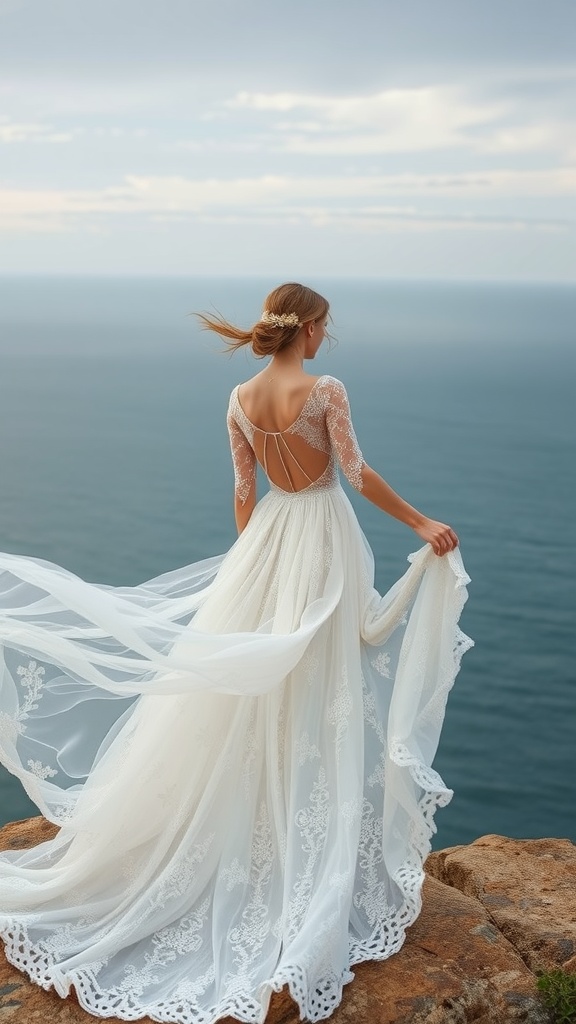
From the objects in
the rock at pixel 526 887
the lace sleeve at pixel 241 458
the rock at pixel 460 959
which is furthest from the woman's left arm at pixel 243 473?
the rock at pixel 526 887

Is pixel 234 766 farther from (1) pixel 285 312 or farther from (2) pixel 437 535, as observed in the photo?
(1) pixel 285 312

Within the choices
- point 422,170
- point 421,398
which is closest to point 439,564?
point 421,398

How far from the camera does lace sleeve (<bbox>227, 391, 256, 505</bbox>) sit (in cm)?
475

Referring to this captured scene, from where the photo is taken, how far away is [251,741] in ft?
14.4

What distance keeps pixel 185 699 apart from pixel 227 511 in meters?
44.4

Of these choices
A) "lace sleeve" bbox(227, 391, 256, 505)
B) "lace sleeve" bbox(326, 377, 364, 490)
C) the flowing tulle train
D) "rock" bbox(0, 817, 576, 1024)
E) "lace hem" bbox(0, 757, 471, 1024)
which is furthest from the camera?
"lace sleeve" bbox(227, 391, 256, 505)

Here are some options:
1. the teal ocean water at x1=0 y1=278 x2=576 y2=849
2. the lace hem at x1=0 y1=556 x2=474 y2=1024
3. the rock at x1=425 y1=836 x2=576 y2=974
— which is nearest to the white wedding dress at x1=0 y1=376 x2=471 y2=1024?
the lace hem at x1=0 y1=556 x2=474 y2=1024

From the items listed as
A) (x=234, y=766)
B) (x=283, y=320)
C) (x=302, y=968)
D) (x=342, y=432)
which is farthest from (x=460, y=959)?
(x=283, y=320)

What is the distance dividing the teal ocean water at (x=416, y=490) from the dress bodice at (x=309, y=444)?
0.86 ft

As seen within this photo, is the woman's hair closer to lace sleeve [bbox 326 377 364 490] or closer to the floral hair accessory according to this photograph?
the floral hair accessory

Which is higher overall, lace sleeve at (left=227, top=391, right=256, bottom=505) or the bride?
lace sleeve at (left=227, top=391, right=256, bottom=505)

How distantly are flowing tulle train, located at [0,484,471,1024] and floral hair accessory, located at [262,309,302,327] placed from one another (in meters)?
0.76

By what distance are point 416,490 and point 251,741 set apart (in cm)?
4920

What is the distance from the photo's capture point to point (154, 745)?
4.45 meters
